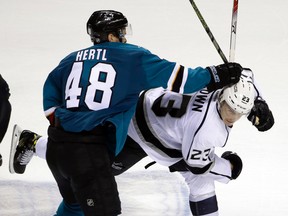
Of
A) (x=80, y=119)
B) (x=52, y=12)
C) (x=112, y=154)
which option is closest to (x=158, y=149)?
(x=112, y=154)

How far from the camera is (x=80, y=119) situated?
3586mm

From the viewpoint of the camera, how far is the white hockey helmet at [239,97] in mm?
3582

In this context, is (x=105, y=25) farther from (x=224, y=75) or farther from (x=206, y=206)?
(x=206, y=206)

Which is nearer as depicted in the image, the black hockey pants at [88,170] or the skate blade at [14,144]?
the black hockey pants at [88,170]

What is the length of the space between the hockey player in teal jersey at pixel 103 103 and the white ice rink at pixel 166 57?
32.2 inches

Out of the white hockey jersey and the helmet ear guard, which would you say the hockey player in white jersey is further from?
the helmet ear guard

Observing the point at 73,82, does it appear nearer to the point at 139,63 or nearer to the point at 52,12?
the point at 139,63

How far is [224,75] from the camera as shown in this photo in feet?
11.7

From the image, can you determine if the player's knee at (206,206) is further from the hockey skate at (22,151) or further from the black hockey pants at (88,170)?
the hockey skate at (22,151)

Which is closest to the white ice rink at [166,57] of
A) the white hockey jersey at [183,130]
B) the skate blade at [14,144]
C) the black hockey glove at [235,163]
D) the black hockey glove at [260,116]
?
the skate blade at [14,144]

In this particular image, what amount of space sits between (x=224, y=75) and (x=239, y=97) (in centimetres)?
12

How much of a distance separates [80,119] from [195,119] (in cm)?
54

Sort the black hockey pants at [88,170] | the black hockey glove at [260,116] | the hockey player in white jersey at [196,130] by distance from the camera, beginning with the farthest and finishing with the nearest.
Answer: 1. the black hockey glove at [260,116]
2. the hockey player in white jersey at [196,130]
3. the black hockey pants at [88,170]

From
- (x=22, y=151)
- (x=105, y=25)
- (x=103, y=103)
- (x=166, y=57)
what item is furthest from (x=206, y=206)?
(x=166, y=57)
